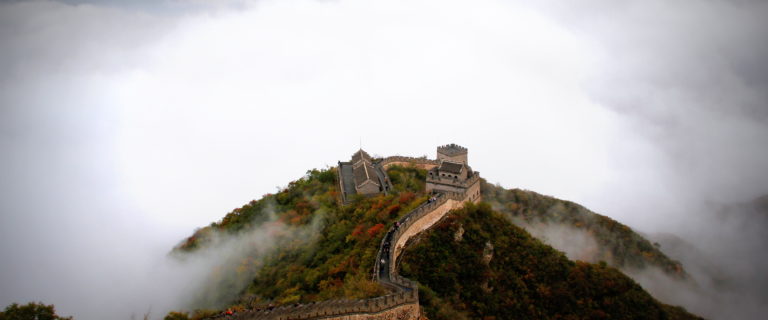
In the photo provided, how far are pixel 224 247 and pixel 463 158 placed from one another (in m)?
29.2

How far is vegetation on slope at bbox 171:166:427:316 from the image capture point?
1551 inches

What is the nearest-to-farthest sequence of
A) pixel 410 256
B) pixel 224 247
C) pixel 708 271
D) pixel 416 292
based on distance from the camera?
pixel 416 292 → pixel 410 256 → pixel 224 247 → pixel 708 271

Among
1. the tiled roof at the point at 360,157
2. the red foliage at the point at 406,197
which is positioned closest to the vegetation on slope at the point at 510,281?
the red foliage at the point at 406,197

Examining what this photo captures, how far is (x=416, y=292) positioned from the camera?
109ft

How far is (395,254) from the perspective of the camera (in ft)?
131

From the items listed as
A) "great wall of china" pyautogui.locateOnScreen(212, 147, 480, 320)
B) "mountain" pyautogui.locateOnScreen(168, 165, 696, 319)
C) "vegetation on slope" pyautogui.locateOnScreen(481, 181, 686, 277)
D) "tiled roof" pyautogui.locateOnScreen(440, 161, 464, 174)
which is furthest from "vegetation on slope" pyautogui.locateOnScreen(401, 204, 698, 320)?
"vegetation on slope" pyautogui.locateOnScreen(481, 181, 686, 277)

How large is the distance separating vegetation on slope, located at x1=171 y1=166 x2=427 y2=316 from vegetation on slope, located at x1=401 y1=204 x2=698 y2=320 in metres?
4.41

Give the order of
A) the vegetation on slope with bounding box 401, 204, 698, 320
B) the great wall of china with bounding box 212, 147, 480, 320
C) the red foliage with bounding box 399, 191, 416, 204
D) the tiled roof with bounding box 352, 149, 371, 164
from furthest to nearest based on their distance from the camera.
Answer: the tiled roof with bounding box 352, 149, 371, 164 → the red foliage with bounding box 399, 191, 416, 204 → the vegetation on slope with bounding box 401, 204, 698, 320 → the great wall of china with bounding box 212, 147, 480, 320

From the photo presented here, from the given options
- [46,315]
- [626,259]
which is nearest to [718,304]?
[626,259]

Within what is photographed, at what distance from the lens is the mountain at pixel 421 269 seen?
1500 inches

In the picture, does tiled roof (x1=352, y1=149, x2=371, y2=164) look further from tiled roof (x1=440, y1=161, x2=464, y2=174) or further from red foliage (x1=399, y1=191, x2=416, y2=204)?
red foliage (x1=399, y1=191, x2=416, y2=204)

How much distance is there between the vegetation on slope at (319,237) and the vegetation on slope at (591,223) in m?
10.7

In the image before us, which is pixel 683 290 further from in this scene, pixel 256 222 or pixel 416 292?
pixel 256 222

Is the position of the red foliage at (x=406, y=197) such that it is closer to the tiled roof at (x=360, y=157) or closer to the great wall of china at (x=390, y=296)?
the great wall of china at (x=390, y=296)
